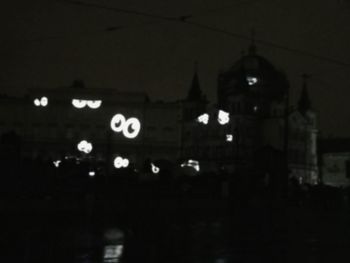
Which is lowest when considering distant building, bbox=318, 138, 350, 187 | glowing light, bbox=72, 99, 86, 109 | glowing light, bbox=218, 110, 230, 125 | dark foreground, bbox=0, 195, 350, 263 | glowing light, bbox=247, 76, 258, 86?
dark foreground, bbox=0, 195, 350, 263

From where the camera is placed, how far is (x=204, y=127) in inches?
4060

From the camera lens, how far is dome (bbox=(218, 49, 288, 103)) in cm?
10406

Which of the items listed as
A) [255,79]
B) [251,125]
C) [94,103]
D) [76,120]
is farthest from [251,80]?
[76,120]

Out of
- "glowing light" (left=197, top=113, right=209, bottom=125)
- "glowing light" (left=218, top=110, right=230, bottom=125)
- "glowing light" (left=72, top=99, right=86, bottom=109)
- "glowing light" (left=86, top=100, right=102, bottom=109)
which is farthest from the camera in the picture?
"glowing light" (left=197, top=113, right=209, bottom=125)

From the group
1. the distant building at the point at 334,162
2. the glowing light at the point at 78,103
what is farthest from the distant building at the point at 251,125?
the glowing light at the point at 78,103

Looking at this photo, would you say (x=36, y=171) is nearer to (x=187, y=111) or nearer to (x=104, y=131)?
(x=104, y=131)

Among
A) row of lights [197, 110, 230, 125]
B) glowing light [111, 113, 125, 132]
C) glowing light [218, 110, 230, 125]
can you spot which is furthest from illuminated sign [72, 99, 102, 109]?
glowing light [111, 113, 125, 132]

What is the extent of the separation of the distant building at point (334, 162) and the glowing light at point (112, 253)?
93409mm

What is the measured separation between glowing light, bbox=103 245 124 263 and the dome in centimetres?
8513

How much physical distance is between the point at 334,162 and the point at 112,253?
A: 334ft

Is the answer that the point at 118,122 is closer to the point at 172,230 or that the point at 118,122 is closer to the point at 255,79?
the point at 255,79

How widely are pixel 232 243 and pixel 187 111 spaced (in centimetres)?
9050

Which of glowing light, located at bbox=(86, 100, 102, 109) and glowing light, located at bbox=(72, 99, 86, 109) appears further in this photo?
glowing light, located at bbox=(86, 100, 102, 109)

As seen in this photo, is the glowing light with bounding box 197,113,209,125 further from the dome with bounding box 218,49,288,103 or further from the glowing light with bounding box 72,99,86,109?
the glowing light with bounding box 72,99,86,109
